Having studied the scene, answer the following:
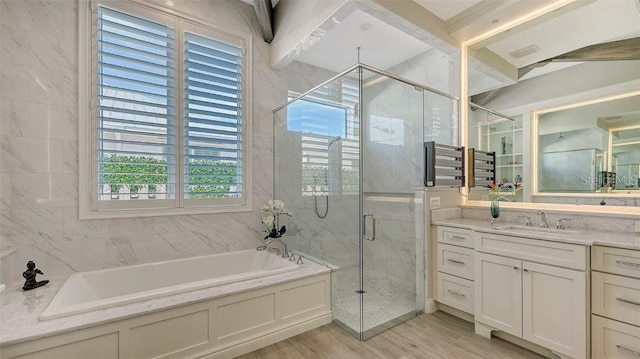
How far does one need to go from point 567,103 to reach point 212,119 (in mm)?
3297

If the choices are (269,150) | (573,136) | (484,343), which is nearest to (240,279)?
(269,150)

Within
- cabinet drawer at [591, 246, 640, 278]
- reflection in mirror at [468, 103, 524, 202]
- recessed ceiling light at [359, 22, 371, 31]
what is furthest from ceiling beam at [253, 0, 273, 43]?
cabinet drawer at [591, 246, 640, 278]

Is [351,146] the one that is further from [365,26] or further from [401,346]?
[401,346]

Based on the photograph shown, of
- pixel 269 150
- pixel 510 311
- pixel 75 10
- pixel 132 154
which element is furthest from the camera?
pixel 269 150

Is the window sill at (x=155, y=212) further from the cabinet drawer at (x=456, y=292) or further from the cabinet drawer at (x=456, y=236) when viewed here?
the cabinet drawer at (x=456, y=292)

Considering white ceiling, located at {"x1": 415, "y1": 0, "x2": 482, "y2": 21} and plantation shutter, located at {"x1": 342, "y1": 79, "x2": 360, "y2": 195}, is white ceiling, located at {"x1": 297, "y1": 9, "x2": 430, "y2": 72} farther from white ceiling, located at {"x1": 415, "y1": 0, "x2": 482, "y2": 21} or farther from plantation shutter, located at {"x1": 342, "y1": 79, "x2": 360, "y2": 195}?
plantation shutter, located at {"x1": 342, "y1": 79, "x2": 360, "y2": 195}

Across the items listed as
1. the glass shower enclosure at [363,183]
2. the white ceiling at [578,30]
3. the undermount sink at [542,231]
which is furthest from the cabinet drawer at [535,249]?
the white ceiling at [578,30]

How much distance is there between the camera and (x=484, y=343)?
85.7 inches

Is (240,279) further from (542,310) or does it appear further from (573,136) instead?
(573,136)

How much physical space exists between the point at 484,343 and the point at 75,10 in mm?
4244

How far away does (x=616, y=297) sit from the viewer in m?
1.69

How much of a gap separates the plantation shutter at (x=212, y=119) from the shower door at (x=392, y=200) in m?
1.41

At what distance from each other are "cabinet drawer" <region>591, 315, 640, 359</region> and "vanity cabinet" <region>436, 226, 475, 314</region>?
780 mm

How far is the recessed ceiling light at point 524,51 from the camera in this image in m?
2.63
